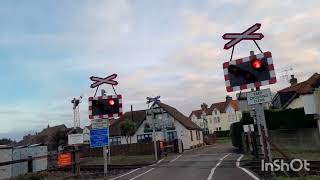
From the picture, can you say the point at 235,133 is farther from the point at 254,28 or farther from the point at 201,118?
the point at 201,118

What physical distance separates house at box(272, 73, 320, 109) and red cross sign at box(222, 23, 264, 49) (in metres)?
29.2

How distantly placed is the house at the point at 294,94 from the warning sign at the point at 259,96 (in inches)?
1171

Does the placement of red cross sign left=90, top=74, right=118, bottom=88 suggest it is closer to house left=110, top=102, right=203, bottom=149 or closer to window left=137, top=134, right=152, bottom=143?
house left=110, top=102, right=203, bottom=149

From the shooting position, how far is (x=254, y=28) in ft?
40.8

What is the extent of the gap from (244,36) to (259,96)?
191 centimetres

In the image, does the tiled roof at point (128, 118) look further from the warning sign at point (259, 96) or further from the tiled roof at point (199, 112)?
the warning sign at point (259, 96)

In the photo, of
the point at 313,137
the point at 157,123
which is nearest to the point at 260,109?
the point at 313,137

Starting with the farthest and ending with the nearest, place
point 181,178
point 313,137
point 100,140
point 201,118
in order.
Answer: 1. point 201,118
2. point 313,137
3. point 181,178
4. point 100,140

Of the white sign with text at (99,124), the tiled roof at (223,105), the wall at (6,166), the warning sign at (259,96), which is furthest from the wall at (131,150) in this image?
the tiled roof at (223,105)

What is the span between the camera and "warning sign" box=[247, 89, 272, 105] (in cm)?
1165

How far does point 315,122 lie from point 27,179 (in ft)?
80.4

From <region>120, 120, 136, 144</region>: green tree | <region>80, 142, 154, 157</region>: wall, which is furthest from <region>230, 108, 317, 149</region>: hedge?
<region>120, 120, 136, 144</region>: green tree

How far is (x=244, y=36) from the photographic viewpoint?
492 inches

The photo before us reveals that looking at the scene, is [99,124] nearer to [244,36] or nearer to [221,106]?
[244,36]
